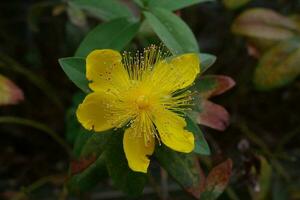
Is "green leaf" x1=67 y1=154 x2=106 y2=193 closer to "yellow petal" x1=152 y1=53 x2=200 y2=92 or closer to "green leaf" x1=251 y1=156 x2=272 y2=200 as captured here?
"yellow petal" x1=152 y1=53 x2=200 y2=92

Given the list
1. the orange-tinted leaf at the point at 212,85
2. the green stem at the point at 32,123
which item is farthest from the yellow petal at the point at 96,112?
the green stem at the point at 32,123

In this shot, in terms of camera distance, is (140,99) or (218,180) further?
(218,180)

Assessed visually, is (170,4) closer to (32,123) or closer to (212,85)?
(212,85)

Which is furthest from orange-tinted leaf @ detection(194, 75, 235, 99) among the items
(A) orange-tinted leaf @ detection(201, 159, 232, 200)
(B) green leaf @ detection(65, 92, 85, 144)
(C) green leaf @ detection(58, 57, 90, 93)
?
(B) green leaf @ detection(65, 92, 85, 144)

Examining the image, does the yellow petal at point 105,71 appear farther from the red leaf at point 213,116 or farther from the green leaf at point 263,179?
the green leaf at point 263,179

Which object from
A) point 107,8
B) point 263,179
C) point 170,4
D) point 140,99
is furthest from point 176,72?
point 263,179

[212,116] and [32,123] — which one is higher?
[212,116]
